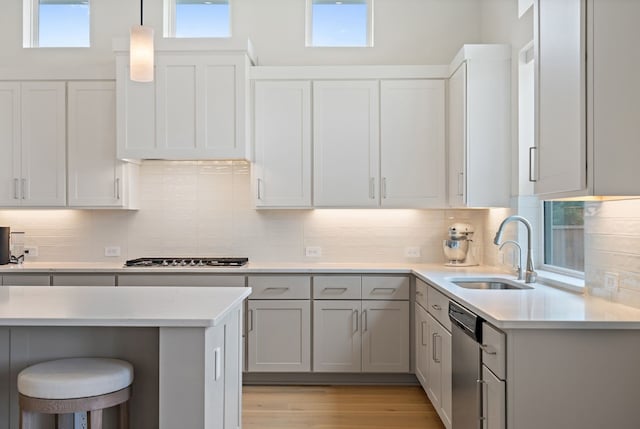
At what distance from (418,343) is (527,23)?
2324mm

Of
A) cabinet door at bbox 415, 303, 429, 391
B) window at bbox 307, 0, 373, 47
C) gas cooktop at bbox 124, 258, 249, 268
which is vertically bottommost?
cabinet door at bbox 415, 303, 429, 391

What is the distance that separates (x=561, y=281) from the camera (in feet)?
10.5

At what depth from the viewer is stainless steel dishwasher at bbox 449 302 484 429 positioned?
8.20 feet

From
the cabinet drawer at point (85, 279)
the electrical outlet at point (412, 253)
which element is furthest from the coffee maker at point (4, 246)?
the electrical outlet at point (412, 253)

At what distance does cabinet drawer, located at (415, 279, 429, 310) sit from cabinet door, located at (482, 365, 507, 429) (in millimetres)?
1430

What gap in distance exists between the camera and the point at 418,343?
4.17 m

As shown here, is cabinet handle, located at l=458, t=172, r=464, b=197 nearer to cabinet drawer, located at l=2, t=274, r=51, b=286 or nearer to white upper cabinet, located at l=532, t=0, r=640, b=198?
white upper cabinet, located at l=532, t=0, r=640, b=198

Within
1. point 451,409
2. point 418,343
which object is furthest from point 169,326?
point 418,343

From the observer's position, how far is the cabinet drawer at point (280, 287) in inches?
171

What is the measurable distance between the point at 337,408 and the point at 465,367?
4.56 feet

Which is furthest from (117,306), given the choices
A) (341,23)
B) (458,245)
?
(341,23)

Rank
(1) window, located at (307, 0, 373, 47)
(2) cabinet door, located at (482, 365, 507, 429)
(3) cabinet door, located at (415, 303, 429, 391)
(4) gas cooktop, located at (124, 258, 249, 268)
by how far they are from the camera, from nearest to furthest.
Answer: (2) cabinet door, located at (482, 365, 507, 429) → (3) cabinet door, located at (415, 303, 429, 391) → (4) gas cooktop, located at (124, 258, 249, 268) → (1) window, located at (307, 0, 373, 47)

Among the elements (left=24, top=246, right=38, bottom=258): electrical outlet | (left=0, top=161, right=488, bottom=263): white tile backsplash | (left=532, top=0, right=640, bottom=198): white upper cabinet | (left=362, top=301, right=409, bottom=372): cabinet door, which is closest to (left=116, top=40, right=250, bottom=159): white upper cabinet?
(left=0, top=161, right=488, bottom=263): white tile backsplash

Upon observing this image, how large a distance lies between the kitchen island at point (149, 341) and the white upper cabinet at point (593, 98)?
157 cm
